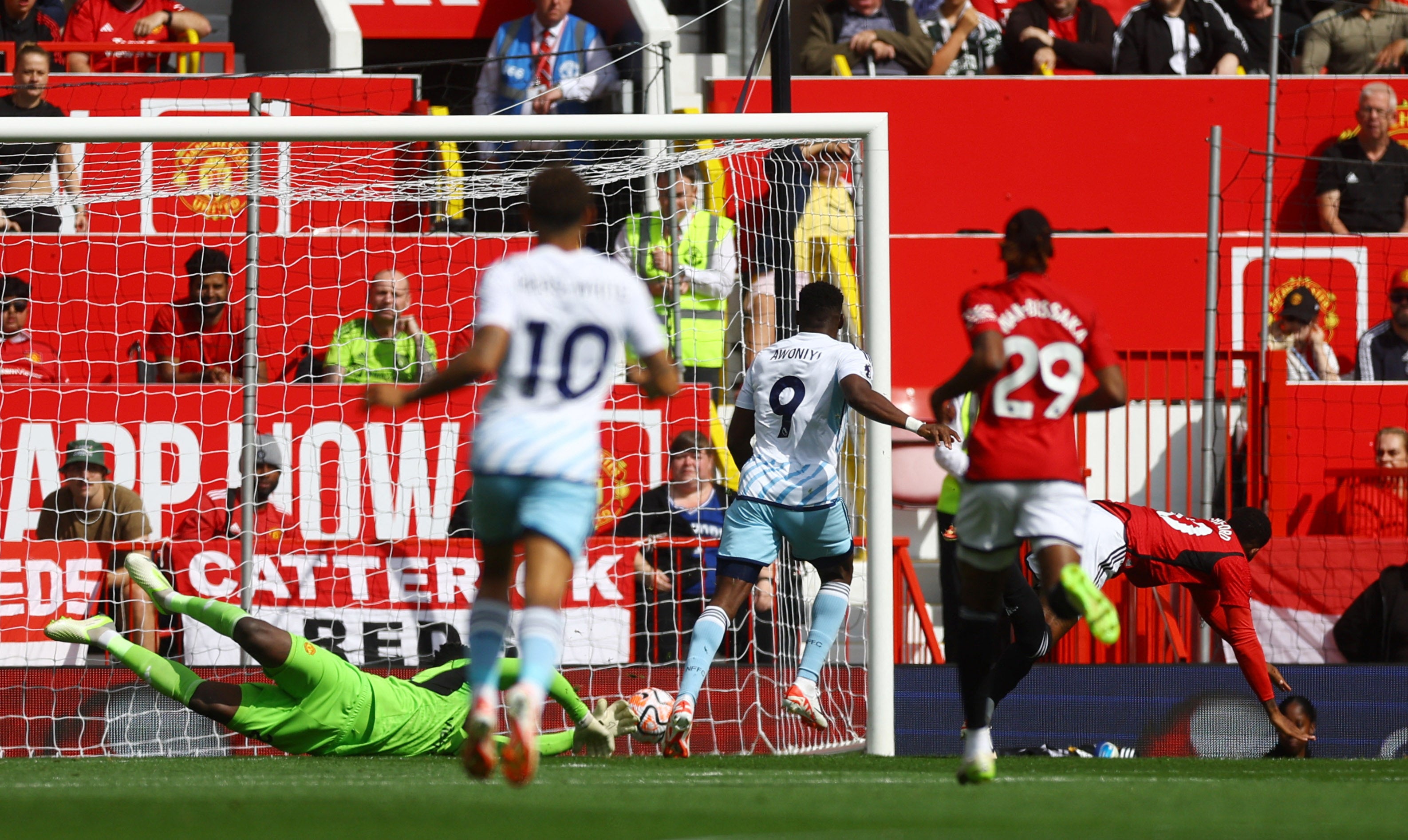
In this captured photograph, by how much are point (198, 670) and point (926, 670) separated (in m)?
3.73

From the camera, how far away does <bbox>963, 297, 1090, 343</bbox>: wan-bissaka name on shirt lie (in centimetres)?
527

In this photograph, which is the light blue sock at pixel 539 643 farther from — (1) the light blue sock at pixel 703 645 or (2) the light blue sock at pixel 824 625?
(2) the light blue sock at pixel 824 625

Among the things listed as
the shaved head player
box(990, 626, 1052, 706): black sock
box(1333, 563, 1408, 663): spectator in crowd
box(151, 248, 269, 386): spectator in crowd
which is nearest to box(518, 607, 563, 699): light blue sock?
the shaved head player

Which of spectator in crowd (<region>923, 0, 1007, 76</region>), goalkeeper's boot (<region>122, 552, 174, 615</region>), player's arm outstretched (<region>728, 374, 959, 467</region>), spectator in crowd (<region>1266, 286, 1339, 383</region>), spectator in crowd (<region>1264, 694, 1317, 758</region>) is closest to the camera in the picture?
player's arm outstretched (<region>728, 374, 959, 467</region>)

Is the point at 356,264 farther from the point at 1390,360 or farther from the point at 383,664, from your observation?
the point at 1390,360

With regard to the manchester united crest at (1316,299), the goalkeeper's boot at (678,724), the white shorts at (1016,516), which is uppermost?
the manchester united crest at (1316,299)

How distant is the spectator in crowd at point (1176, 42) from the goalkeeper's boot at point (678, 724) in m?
8.06

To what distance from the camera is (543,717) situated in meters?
8.84

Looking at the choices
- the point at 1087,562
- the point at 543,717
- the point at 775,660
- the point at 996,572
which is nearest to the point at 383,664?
the point at 543,717

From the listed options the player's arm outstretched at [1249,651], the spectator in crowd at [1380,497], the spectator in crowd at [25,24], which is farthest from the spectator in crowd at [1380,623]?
the spectator in crowd at [25,24]

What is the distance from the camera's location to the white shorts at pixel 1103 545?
7961 millimetres

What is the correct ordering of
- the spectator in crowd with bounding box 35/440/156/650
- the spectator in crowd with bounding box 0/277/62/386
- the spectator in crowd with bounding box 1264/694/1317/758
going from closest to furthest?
the spectator in crowd with bounding box 1264/694/1317/758 < the spectator in crowd with bounding box 35/440/156/650 < the spectator in crowd with bounding box 0/277/62/386

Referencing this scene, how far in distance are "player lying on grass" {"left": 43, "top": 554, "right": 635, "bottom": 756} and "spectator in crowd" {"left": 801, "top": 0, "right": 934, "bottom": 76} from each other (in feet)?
22.2

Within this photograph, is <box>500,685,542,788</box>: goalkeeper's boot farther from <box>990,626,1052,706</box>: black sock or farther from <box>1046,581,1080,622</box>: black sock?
<box>990,626,1052,706</box>: black sock
